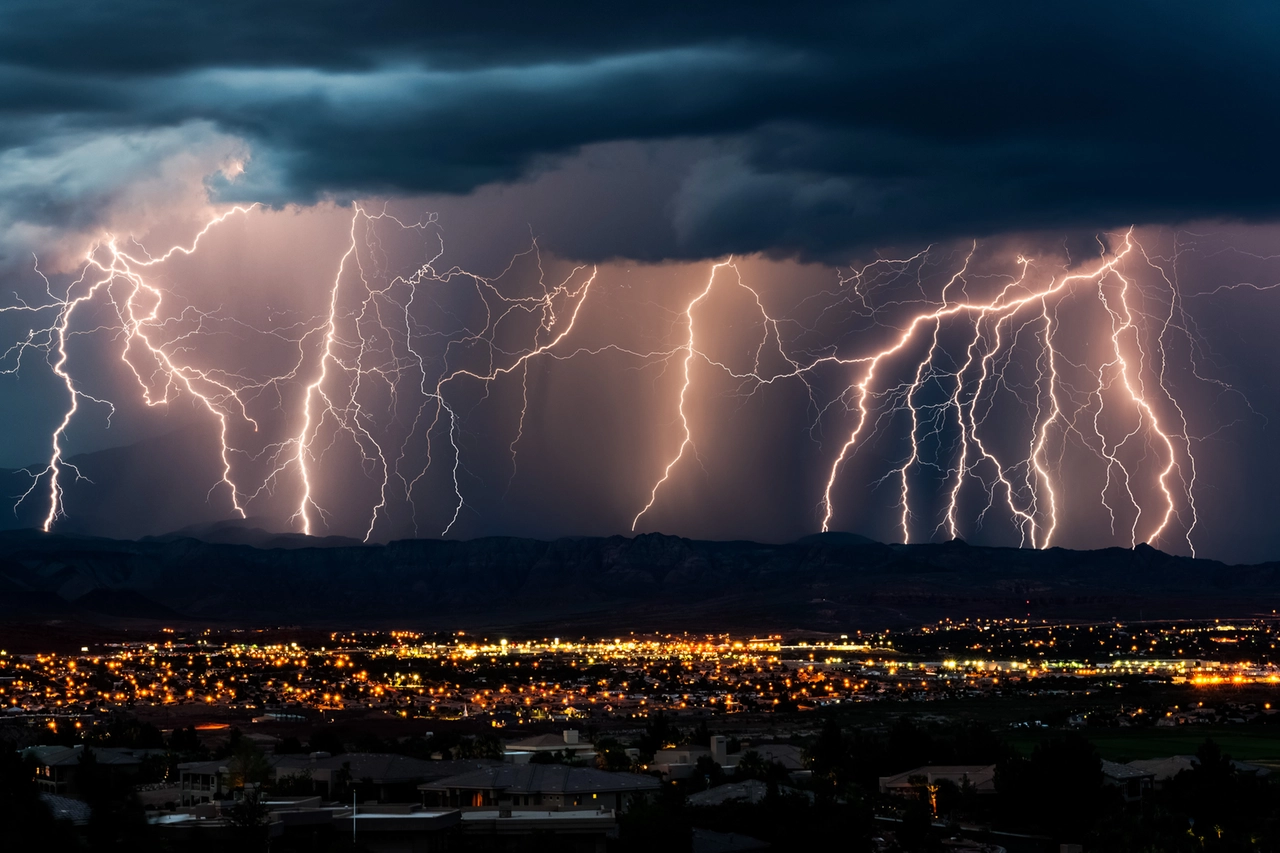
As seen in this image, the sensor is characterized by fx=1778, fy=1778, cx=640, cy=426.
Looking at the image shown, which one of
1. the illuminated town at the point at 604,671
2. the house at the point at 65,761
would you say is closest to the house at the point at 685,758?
the house at the point at 65,761

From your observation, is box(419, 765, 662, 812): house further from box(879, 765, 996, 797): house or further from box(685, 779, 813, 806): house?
box(879, 765, 996, 797): house

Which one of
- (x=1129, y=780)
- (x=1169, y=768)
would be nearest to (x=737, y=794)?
(x=1129, y=780)

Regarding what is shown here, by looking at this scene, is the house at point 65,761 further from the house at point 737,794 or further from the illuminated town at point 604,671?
the illuminated town at point 604,671

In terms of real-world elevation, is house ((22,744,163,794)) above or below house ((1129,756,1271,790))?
above

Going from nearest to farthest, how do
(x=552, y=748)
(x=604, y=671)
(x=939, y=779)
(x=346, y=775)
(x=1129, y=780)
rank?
1. (x=346, y=775)
2. (x=1129, y=780)
3. (x=939, y=779)
4. (x=552, y=748)
5. (x=604, y=671)

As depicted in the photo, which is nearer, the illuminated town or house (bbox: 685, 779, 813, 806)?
house (bbox: 685, 779, 813, 806)

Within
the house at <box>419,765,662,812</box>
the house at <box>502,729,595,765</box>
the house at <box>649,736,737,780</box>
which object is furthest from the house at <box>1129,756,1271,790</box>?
the house at <box>419,765,662,812</box>

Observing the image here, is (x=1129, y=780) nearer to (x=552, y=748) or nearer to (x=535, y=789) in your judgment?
(x=552, y=748)
